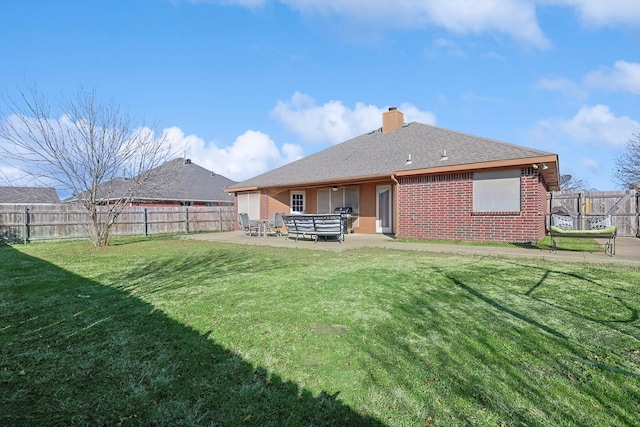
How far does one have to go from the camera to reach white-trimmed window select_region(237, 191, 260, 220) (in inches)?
698

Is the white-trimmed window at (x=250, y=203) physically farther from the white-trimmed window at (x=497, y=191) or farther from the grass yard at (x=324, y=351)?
the grass yard at (x=324, y=351)

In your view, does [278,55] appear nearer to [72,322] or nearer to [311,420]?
[72,322]

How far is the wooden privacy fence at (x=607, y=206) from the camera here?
533 inches

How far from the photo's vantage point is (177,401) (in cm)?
208

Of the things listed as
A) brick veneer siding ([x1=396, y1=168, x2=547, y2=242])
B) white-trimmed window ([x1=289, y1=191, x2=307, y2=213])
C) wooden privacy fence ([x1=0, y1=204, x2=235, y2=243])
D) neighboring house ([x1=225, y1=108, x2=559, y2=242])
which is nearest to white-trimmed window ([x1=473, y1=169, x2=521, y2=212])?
neighboring house ([x1=225, y1=108, x2=559, y2=242])

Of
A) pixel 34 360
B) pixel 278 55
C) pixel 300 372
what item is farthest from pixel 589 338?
pixel 278 55

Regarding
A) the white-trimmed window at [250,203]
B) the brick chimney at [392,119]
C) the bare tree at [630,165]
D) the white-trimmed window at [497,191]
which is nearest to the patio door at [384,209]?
the white-trimmed window at [497,191]

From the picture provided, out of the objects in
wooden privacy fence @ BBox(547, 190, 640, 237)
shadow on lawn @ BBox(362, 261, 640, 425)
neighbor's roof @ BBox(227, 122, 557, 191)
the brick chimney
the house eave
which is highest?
the brick chimney

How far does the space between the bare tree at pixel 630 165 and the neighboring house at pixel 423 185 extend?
12.6m

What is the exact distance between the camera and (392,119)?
1791 cm

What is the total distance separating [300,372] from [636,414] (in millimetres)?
2056

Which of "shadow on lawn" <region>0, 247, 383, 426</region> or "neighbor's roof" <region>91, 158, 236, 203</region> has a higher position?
"neighbor's roof" <region>91, 158, 236, 203</region>

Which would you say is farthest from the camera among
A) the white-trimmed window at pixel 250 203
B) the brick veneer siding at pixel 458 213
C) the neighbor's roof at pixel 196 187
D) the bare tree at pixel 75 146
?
the neighbor's roof at pixel 196 187

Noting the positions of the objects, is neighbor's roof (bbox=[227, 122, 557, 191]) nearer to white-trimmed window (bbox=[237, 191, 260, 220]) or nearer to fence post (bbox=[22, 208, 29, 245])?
white-trimmed window (bbox=[237, 191, 260, 220])
